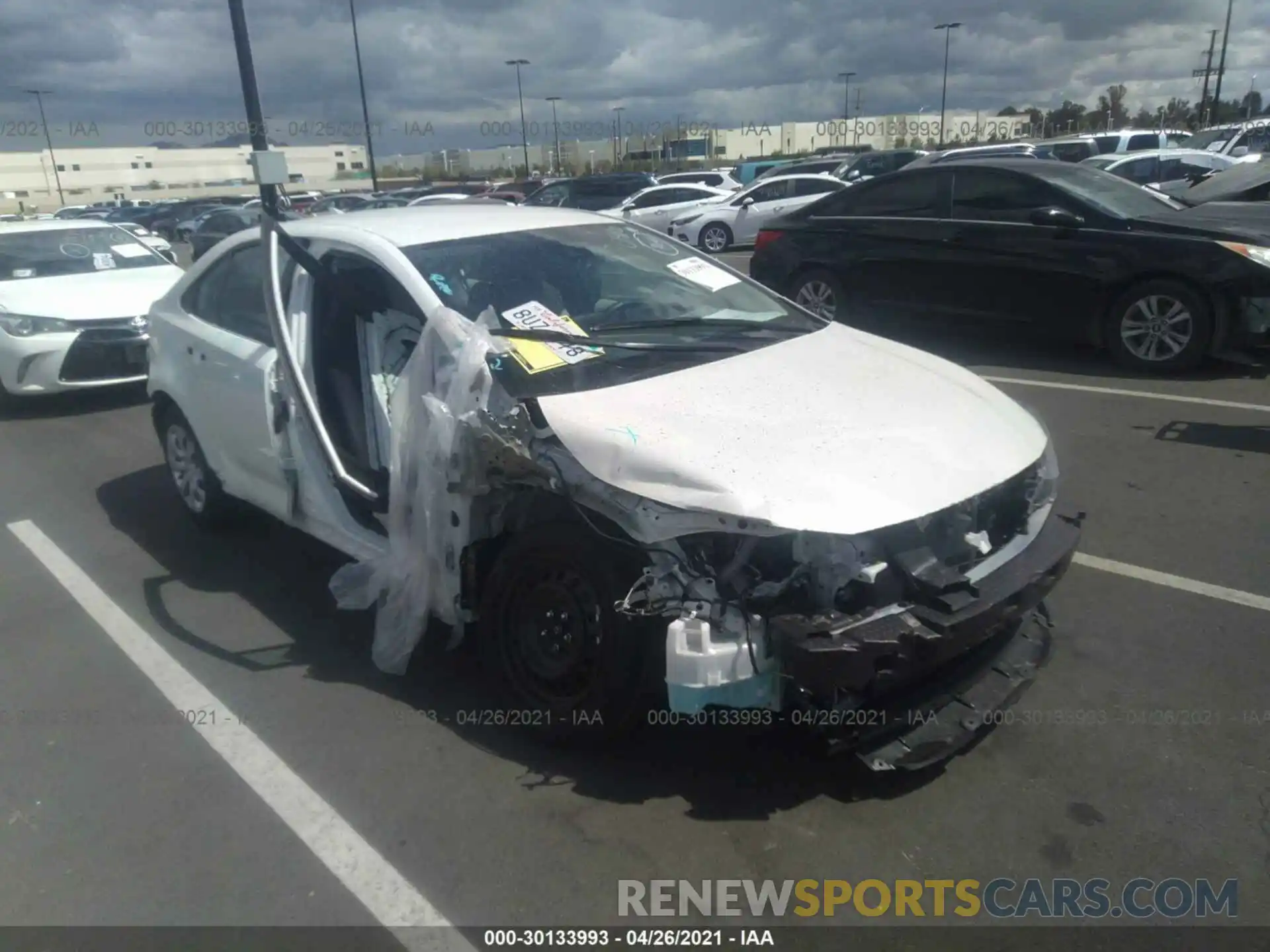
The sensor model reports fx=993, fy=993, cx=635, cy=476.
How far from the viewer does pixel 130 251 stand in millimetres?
9570

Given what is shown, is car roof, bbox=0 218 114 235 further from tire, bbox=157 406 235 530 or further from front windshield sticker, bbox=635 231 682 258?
front windshield sticker, bbox=635 231 682 258

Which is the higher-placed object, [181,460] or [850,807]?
[181,460]

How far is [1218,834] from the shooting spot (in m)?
2.78

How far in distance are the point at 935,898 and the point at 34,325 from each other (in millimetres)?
8015

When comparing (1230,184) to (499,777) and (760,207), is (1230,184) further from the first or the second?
(760,207)

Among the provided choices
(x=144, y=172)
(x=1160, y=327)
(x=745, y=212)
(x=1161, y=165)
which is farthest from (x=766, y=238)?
(x=144, y=172)

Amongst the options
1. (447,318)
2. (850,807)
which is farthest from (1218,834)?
(447,318)

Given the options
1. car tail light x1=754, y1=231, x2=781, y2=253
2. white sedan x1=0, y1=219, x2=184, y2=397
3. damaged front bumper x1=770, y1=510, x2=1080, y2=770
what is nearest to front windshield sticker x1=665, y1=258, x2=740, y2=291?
damaged front bumper x1=770, y1=510, x2=1080, y2=770

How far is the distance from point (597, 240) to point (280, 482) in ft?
5.65

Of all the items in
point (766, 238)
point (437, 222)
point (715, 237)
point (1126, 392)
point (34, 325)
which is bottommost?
point (715, 237)

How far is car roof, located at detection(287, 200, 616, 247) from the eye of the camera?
3.98 m

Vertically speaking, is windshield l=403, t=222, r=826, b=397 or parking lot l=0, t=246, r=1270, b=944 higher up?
windshield l=403, t=222, r=826, b=397

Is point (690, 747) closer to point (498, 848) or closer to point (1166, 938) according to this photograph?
point (498, 848)

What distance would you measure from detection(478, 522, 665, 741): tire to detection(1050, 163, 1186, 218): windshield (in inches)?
258
